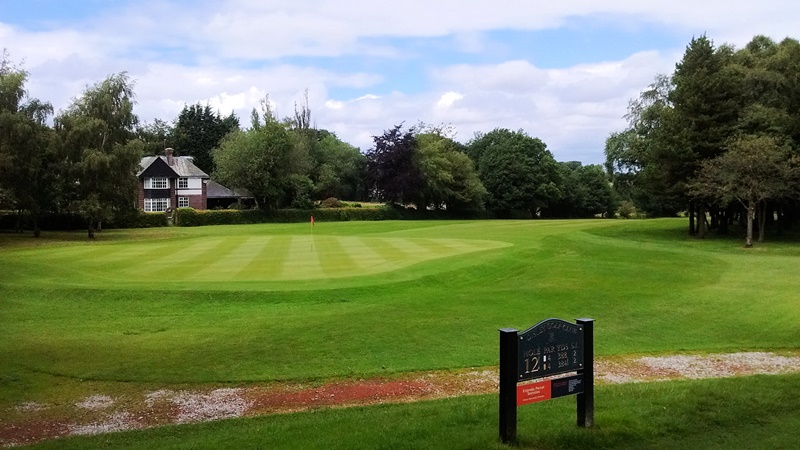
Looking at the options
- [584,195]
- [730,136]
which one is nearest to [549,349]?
[730,136]

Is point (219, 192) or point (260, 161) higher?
point (260, 161)

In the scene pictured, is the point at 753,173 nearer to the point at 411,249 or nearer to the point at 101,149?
the point at 411,249

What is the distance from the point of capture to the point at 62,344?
1290 centimetres

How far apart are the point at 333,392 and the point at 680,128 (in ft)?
134

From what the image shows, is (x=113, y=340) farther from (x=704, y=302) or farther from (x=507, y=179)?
(x=507, y=179)

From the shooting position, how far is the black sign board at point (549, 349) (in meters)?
6.37

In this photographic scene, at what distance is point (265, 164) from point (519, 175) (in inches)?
1445

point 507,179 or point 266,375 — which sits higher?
point 507,179

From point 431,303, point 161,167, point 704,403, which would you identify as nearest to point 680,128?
point 431,303

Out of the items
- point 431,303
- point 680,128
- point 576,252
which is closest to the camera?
point 431,303

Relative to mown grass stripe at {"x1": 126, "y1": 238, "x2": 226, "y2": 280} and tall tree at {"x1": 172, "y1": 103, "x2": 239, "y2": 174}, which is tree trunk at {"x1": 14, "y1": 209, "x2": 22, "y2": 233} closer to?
mown grass stripe at {"x1": 126, "y1": 238, "x2": 226, "y2": 280}

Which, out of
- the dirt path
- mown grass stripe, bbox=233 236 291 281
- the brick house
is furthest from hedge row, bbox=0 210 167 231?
the dirt path

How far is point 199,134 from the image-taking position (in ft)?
345

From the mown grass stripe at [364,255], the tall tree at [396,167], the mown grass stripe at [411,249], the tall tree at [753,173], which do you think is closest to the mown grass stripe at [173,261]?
the mown grass stripe at [364,255]
